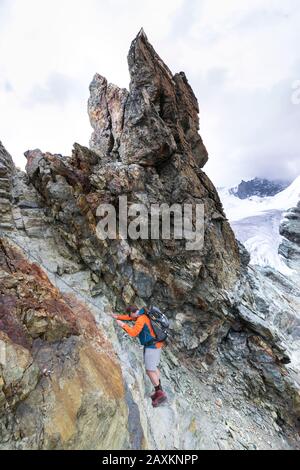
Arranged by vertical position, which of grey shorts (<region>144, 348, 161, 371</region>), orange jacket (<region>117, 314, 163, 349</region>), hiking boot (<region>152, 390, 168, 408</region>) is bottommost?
hiking boot (<region>152, 390, 168, 408</region>)

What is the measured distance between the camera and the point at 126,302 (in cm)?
1309

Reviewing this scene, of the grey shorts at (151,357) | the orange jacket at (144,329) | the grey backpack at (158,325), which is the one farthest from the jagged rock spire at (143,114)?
the grey shorts at (151,357)

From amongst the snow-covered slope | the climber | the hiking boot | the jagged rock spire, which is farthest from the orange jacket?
the snow-covered slope

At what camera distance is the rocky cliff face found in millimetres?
7180

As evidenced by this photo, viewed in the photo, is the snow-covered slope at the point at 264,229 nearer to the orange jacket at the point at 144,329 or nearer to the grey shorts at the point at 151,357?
the grey shorts at the point at 151,357

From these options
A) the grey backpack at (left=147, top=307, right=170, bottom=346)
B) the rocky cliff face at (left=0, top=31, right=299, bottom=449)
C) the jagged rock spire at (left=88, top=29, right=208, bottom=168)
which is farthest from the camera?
the jagged rock spire at (left=88, top=29, right=208, bottom=168)

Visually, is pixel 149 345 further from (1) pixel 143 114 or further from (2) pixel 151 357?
(1) pixel 143 114

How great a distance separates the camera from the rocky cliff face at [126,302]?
718 cm

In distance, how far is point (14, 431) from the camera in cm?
594

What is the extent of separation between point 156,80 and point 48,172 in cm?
1093

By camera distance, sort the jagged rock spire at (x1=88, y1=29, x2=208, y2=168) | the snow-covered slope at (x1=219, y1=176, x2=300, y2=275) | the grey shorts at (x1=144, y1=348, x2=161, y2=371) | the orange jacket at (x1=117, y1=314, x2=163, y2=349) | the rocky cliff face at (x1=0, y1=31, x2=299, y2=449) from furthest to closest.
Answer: the snow-covered slope at (x1=219, y1=176, x2=300, y2=275) → the jagged rock spire at (x1=88, y1=29, x2=208, y2=168) → the grey shorts at (x1=144, y1=348, x2=161, y2=371) → the orange jacket at (x1=117, y1=314, x2=163, y2=349) → the rocky cliff face at (x1=0, y1=31, x2=299, y2=449)

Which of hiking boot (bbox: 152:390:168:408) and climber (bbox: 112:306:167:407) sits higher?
climber (bbox: 112:306:167:407)

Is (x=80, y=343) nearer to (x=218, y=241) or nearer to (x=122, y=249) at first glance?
(x=122, y=249)

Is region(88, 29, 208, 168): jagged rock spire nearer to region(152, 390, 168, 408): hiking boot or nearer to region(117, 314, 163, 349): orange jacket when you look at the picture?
region(117, 314, 163, 349): orange jacket
